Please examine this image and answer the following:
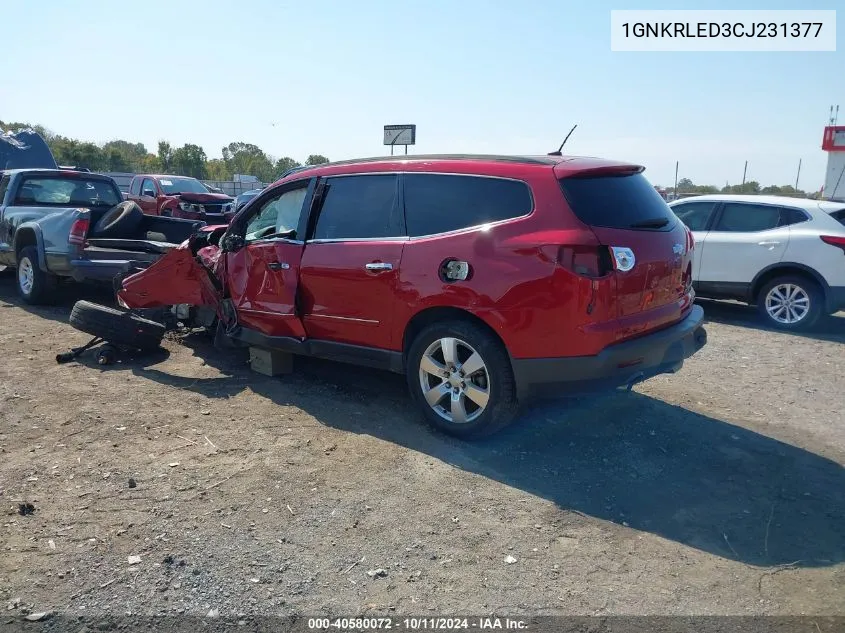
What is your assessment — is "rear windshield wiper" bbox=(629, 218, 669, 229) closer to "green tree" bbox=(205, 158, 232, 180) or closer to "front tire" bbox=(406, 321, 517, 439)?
"front tire" bbox=(406, 321, 517, 439)

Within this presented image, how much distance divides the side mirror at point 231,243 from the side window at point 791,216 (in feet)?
21.8

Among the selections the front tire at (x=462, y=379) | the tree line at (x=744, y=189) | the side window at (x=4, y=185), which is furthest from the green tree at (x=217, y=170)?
the front tire at (x=462, y=379)

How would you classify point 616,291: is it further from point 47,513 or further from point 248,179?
point 248,179

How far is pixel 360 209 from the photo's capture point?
202 inches

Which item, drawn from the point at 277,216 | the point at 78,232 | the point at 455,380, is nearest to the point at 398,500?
the point at 455,380

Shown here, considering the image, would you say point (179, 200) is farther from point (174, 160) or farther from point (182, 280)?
point (174, 160)

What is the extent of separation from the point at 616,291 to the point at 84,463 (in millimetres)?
3367

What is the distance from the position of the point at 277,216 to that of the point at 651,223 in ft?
9.88

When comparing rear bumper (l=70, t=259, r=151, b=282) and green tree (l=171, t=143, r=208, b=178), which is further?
green tree (l=171, t=143, r=208, b=178)

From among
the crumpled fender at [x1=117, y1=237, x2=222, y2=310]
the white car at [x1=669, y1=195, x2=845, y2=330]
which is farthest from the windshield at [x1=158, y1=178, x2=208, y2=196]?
the white car at [x1=669, y1=195, x2=845, y2=330]

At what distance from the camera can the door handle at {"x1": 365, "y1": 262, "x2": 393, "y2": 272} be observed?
4.77 meters

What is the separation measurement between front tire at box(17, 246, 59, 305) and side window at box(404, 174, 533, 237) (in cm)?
597

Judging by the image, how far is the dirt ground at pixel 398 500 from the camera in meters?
2.97

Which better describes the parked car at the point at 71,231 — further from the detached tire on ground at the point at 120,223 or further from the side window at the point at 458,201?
the side window at the point at 458,201
